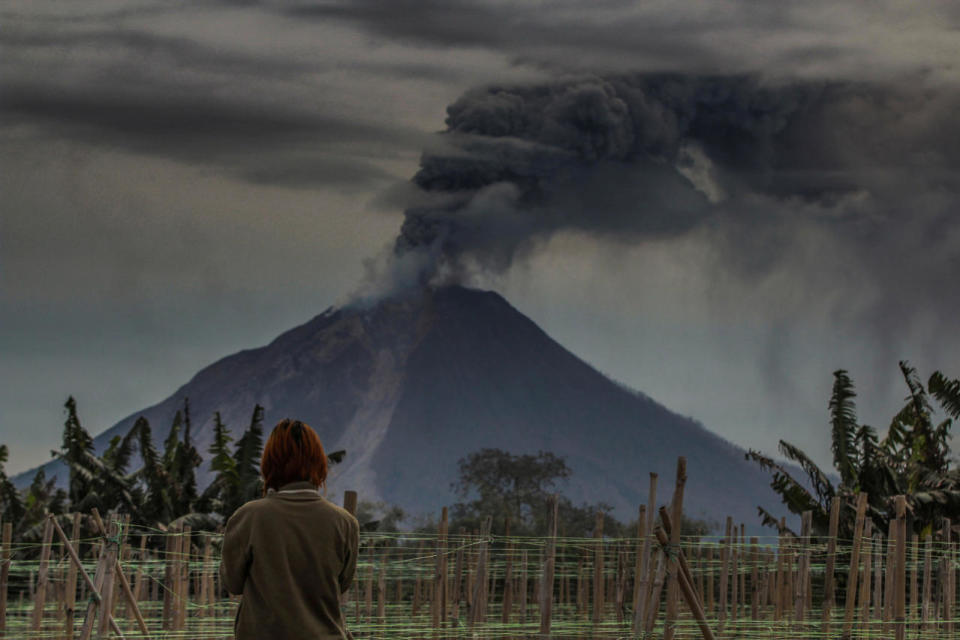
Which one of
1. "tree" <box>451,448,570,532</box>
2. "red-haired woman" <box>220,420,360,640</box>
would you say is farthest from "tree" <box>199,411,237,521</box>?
"tree" <box>451,448,570,532</box>

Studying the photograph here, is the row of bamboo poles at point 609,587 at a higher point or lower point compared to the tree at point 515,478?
lower

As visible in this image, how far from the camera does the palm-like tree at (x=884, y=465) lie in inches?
843

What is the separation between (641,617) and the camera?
26.5 feet

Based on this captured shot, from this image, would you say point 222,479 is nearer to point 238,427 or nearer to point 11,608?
point 11,608

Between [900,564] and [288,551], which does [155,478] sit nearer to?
[900,564]

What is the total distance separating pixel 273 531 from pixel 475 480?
6123 cm

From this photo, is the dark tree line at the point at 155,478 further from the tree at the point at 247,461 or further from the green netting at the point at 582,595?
the green netting at the point at 582,595

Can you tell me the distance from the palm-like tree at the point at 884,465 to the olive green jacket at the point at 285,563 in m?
17.5

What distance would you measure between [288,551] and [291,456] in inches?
12.5

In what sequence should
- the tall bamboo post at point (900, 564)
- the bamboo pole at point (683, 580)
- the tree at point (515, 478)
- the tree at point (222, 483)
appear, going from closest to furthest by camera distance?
the bamboo pole at point (683, 580), the tall bamboo post at point (900, 564), the tree at point (222, 483), the tree at point (515, 478)

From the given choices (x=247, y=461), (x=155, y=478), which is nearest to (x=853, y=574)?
(x=247, y=461)

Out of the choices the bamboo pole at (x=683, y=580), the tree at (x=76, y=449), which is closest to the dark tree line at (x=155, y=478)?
the tree at (x=76, y=449)

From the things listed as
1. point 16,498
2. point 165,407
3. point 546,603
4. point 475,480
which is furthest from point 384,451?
point 546,603

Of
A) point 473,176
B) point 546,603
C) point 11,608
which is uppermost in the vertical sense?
point 473,176
